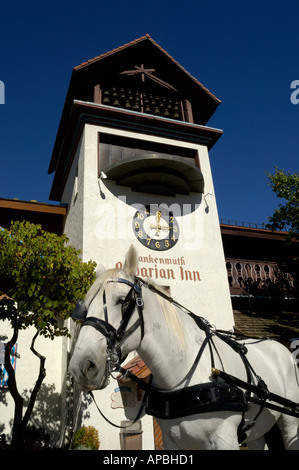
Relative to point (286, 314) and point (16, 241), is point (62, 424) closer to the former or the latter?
point (16, 241)

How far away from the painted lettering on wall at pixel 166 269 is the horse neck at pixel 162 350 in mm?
6477

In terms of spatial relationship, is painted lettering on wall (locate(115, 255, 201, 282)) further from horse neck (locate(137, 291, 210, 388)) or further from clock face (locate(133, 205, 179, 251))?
horse neck (locate(137, 291, 210, 388))

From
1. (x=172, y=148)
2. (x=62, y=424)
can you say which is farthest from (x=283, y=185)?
(x=62, y=424)

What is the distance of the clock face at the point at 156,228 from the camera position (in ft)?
33.4

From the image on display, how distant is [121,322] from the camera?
2.70 meters

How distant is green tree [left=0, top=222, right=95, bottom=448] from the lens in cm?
648

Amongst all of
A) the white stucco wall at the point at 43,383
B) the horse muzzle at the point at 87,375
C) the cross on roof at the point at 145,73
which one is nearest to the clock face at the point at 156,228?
the white stucco wall at the point at 43,383

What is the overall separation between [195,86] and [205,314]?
10.0m

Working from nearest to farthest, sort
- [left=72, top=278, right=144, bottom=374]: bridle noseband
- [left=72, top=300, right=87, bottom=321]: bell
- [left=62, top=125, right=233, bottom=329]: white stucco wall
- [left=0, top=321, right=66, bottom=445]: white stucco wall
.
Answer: [left=72, top=278, right=144, bottom=374]: bridle noseband, [left=72, top=300, right=87, bottom=321]: bell, [left=0, top=321, right=66, bottom=445]: white stucco wall, [left=62, top=125, right=233, bottom=329]: white stucco wall

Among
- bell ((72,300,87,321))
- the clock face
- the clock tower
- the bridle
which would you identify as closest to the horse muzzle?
the bridle

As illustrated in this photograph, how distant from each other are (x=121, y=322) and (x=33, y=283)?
14.2 ft

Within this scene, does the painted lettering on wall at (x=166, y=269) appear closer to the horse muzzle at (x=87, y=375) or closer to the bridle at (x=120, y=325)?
the bridle at (x=120, y=325)

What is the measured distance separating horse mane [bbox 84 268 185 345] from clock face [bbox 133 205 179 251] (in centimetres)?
683
